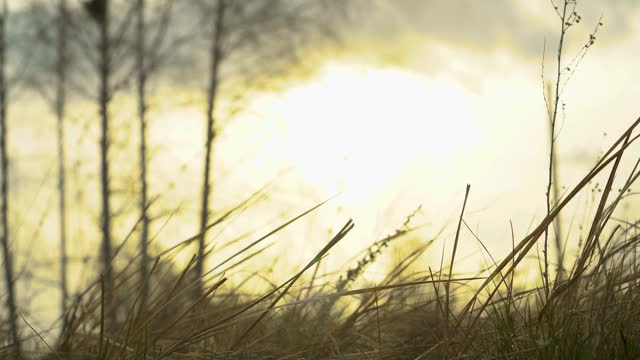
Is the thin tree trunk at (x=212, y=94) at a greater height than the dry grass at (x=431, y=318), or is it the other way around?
the thin tree trunk at (x=212, y=94)

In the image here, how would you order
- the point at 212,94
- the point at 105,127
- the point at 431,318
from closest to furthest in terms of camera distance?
the point at 431,318
the point at 105,127
the point at 212,94

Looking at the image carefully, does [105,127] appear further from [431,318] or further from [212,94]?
[431,318]

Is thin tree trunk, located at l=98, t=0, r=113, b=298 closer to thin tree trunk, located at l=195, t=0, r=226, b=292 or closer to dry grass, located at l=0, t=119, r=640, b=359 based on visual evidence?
thin tree trunk, located at l=195, t=0, r=226, b=292

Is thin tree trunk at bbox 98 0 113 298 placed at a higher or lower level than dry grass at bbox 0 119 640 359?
higher

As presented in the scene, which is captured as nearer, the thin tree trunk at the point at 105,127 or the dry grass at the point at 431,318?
the dry grass at the point at 431,318

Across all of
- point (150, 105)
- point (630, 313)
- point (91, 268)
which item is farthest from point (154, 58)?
point (630, 313)

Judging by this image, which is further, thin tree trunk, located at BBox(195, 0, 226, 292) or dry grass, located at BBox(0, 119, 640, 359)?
thin tree trunk, located at BBox(195, 0, 226, 292)

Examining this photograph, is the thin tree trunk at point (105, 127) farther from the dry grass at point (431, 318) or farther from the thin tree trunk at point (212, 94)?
the dry grass at point (431, 318)

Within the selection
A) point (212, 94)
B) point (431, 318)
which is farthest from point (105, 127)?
point (431, 318)

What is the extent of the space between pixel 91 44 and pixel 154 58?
0.75 metres

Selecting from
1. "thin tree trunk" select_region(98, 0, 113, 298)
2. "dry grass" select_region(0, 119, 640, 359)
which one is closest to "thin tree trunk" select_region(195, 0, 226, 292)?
"thin tree trunk" select_region(98, 0, 113, 298)

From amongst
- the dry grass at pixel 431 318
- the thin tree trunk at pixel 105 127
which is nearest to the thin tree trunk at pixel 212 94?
the thin tree trunk at pixel 105 127

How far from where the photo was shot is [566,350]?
4.42 feet

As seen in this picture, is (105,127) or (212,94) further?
(212,94)
